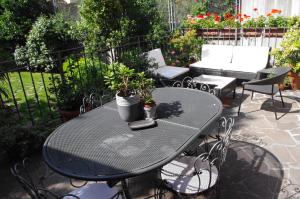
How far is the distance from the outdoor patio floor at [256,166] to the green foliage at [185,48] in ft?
8.57

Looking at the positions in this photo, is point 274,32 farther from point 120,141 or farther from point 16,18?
point 16,18

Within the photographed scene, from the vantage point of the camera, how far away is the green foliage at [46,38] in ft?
27.5

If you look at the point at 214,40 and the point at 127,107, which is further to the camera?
the point at 214,40

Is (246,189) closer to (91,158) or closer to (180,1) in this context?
(91,158)

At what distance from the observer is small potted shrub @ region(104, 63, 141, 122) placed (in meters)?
2.44

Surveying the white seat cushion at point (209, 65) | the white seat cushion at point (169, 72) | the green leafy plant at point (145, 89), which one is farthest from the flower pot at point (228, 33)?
the green leafy plant at point (145, 89)

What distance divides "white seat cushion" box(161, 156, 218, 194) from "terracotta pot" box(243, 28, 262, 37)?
507 cm

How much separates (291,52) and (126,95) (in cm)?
412

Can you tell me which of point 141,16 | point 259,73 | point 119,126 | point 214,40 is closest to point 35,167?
point 119,126

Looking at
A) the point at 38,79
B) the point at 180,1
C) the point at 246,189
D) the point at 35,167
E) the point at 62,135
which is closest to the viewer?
the point at 62,135

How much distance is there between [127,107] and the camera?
2.44 m

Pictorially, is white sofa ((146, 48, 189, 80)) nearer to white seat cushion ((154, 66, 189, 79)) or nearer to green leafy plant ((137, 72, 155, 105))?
white seat cushion ((154, 66, 189, 79))

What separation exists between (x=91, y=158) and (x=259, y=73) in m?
3.88

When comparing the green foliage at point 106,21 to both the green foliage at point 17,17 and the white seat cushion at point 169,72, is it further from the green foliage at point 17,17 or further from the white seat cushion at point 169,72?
the green foliage at point 17,17
